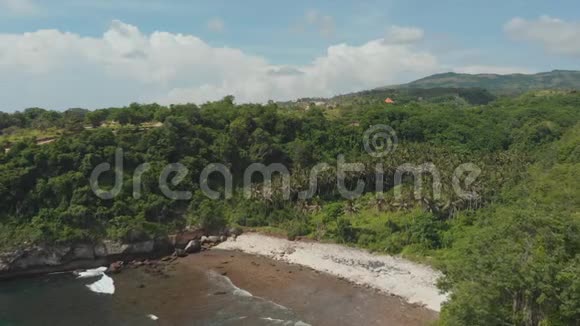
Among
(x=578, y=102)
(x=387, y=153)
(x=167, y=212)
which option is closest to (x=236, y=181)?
(x=167, y=212)

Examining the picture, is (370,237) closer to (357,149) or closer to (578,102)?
(357,149)

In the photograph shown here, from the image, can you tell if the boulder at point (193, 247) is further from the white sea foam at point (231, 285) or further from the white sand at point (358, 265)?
the white sea foam at point (231, 285)

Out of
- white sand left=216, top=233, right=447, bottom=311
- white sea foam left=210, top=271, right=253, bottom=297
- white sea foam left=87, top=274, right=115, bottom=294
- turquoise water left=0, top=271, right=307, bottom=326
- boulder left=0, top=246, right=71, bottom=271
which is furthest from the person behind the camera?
boulder left=0, top=246, right=71, bottom=271

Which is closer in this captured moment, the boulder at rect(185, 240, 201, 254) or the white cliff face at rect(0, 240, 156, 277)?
the white cliff face at rect(0, 240, 156, 277)

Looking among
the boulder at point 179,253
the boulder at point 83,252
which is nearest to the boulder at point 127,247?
the boulder at point 83,252

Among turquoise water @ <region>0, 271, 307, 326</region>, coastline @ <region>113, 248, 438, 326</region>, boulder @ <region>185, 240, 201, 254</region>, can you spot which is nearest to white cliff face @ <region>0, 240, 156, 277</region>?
turquoise water @ <region>0, 271, 307, 326</region>

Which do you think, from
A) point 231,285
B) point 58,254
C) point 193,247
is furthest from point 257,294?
point 58,254

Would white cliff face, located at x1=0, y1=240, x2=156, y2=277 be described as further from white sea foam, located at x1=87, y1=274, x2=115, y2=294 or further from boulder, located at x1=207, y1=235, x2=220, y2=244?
boulder, located at x1=207, y1=235, x2=220, y2=244

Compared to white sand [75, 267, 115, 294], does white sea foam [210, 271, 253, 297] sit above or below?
below
